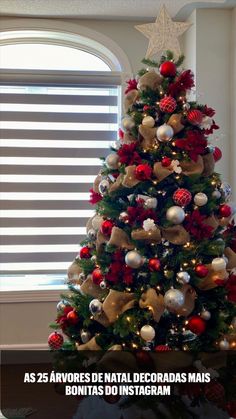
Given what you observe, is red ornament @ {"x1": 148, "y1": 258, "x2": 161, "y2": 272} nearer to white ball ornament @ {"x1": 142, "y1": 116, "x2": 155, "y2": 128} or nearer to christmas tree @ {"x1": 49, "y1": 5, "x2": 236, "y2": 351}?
christmas tree @ {"x1": 49, "y1": 5, "x2": 236, "y2": 351}

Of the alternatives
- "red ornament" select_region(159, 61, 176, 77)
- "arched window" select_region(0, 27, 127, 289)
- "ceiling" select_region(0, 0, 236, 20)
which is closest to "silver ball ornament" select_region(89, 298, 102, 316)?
"red ornament" select_region(159, 61, 176, 77)

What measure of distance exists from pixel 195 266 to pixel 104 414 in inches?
31.3

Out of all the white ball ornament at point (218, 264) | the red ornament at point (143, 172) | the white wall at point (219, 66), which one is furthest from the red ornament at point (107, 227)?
the white wall at point (219, 66)

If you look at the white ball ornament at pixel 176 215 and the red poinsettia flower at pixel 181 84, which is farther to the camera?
the red poinsettia flower at pixel 181 84

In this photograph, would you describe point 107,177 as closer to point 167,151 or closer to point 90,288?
point 167,151

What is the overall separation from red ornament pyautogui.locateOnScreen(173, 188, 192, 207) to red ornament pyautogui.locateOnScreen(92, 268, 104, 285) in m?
0.45

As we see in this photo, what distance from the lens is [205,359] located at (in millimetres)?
1718

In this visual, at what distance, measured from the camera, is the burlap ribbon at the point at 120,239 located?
173cm

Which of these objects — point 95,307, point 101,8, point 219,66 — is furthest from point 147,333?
point 101,8

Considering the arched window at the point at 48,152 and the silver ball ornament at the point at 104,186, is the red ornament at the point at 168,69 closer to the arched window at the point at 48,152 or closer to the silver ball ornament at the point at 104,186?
the silver ball ornament at the point at 104,186

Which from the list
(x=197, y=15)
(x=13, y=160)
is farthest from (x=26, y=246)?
(x=197, y=15)

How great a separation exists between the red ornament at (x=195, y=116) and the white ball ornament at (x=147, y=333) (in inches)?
33.7

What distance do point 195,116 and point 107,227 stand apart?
59cm

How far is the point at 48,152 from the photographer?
3.14 meters
